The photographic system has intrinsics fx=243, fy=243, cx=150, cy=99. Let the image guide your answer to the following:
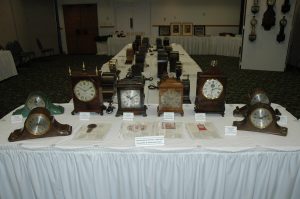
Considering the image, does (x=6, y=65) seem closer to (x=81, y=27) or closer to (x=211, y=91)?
(x=81, y=27)

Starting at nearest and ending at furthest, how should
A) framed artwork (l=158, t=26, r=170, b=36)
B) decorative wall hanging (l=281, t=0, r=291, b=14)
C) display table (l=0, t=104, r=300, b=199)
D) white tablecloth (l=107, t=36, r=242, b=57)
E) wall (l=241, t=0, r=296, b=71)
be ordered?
display table (l=0, t=104, r=300, b=199), decorative wall hanging (l=281, t=0, r=291, b=14), wall (l=241, t=0, r=296, b=71), white tablecloth (l=107, t=36, r=242, b=57), framed artwork (l=158, t=26, r=170, b=36)

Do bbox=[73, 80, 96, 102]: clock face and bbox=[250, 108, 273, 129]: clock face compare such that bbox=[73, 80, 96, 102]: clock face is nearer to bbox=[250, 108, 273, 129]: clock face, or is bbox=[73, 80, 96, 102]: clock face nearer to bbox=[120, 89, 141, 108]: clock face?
bbox=[120, 89, 141, 108]: clock face

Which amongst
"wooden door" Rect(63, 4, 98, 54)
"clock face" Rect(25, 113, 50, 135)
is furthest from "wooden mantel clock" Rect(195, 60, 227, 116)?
"wooden door" Rect(63, 4, 98, 54)

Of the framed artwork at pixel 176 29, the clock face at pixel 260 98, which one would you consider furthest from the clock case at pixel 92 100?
the framed artwork at pixel 176 29

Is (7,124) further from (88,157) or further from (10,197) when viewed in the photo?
(88,157)

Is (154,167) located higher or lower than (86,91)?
lower

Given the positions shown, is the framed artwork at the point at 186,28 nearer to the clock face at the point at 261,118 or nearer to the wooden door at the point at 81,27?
the wooden door at the point at 81,27

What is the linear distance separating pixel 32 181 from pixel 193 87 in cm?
193

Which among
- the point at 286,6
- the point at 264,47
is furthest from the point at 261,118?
the point at 264,47

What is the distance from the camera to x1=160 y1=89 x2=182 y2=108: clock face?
1871 mm

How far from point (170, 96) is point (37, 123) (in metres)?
0.97

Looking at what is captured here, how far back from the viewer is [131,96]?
6.20 ft

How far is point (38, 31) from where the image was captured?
9508mm

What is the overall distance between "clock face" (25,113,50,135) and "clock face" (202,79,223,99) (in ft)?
3.84
